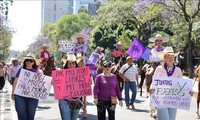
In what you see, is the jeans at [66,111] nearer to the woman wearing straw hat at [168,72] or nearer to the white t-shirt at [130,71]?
the woman wearing straw hat at [168,72]

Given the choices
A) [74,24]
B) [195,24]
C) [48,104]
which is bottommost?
[48,104]

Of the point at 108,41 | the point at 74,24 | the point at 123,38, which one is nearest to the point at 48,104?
the point at 123,38

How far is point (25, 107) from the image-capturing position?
8.64 meters

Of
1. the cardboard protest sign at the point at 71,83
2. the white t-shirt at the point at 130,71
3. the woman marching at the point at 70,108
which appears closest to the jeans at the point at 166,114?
the woman marching at the point at 70,108

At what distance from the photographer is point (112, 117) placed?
834 cm

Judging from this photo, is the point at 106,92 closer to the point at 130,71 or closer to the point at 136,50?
the point at 130,71

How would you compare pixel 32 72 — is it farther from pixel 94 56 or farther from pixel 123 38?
pixel 123 38

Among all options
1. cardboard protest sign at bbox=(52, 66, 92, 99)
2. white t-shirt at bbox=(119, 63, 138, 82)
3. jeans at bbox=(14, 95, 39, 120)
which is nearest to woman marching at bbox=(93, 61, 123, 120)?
cardboard protest sign at bbox=(52, 66, 92, 99)

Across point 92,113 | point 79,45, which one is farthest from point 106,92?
point 92,113

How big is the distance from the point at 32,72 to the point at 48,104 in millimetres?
7782

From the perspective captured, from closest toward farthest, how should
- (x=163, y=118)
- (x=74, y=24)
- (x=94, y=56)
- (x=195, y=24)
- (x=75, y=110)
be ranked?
(x=163, y=118), (x=75, y=110), (x=94, y=56), (x=195, y=24), (x=74, y=24)

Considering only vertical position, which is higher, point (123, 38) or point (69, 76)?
point (123, 38)

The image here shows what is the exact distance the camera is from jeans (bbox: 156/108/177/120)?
7580mm

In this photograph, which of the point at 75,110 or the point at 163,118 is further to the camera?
the point at 75,110
